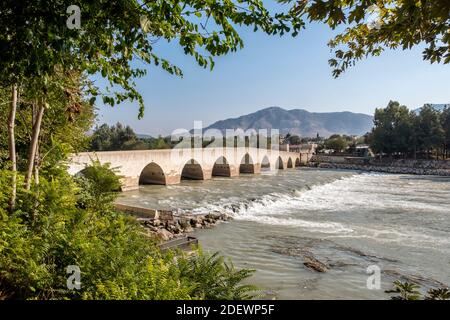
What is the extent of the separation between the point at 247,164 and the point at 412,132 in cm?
3463

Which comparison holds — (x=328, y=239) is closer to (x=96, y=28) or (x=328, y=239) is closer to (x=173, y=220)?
(x=173, y=220)

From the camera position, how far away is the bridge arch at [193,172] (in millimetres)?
36525

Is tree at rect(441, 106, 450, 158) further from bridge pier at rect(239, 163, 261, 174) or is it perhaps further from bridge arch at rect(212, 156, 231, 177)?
bridge arch at rect(212, 156, 231, 177)

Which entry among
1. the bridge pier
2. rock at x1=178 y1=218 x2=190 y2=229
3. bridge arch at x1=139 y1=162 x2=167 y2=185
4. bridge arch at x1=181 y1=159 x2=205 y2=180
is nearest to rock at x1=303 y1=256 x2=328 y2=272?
rock at x1=178 y1=218 x2=190 y2=229

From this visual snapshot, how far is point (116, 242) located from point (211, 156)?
31.8 m

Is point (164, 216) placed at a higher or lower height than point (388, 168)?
lower

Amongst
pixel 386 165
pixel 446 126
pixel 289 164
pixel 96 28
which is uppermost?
pixel 446 126

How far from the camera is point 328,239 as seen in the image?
12.9 meters

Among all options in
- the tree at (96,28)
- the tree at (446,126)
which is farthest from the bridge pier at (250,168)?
the tree at (96,28)

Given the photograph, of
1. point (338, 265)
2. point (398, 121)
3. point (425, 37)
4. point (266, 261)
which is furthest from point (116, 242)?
point (398, 121)

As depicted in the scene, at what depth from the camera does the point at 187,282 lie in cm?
486

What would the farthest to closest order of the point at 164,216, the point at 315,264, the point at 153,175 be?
the point at 153,175 → the point at 164,216 → the point at 315,264

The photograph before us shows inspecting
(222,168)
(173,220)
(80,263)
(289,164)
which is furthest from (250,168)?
(80,263)

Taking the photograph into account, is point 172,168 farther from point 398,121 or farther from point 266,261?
point 398,121
